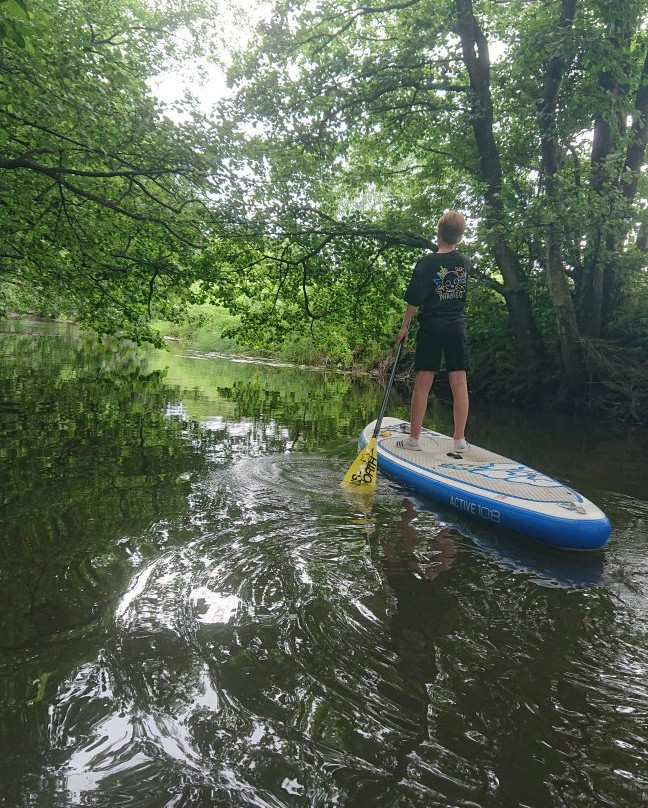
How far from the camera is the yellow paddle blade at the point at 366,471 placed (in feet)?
14.7

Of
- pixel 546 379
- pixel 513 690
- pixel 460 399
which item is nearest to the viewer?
pixel 513 690

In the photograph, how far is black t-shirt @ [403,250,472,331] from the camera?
15.7 feet

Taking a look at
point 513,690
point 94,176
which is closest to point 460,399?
point 513,690

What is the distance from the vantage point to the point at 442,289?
4.83 meters

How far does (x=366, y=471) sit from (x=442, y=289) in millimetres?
1779

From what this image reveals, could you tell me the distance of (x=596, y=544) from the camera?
3281 mm

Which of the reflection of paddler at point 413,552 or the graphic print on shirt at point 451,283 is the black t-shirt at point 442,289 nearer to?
the graphic print on shirt at point 451,283

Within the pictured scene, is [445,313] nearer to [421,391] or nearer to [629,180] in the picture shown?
[421,391]

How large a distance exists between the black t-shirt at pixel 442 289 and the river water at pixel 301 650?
1654 mm

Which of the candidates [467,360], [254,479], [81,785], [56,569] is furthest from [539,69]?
[81,785]

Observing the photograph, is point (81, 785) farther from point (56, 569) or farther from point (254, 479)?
point (254, 479)

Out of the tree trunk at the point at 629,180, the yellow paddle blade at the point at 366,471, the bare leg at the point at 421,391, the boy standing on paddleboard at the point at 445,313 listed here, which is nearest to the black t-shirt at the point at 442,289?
the boy standing on paddleboard at the point at 445,313

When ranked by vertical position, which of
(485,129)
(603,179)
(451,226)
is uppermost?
(485,129)

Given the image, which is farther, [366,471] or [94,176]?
[94,176]
